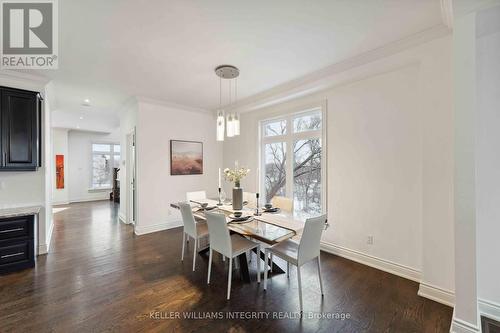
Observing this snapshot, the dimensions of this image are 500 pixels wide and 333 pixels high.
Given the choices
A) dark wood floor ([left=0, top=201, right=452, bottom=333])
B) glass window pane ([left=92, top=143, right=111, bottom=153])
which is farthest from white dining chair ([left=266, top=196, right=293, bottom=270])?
glass window pane ([left=92, top=143, right=111, bottom=153])

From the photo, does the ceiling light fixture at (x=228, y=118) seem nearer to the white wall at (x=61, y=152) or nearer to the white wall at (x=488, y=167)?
the white wall at (x=488, y=167)

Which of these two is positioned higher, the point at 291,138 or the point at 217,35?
the point at 217,35

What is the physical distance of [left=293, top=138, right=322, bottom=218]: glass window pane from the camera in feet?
12.3

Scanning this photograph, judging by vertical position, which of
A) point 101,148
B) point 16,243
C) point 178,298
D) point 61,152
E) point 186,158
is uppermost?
point 101,148

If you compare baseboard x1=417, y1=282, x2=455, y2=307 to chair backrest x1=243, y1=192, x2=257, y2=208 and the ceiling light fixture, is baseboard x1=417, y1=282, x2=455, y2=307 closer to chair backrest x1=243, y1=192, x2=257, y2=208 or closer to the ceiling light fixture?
chair backrest x1=243, y1=192, x2=257, y2=208

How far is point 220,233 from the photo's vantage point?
2.35m

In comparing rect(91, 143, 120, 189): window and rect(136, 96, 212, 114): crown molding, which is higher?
rect(136, 96, 212, 114): crown molding

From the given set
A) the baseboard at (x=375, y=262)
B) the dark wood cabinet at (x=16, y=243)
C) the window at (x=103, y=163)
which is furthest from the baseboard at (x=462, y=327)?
the window at (x=103, y=163)

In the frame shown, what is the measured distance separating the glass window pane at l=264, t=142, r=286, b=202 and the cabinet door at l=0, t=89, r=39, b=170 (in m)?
3.91

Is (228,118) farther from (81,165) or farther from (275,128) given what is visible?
(81,165)

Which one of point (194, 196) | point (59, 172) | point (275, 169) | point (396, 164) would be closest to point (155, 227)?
point (194, 196)

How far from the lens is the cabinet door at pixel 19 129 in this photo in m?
2.97

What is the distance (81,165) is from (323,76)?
9.34 m

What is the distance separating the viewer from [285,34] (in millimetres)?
2311
